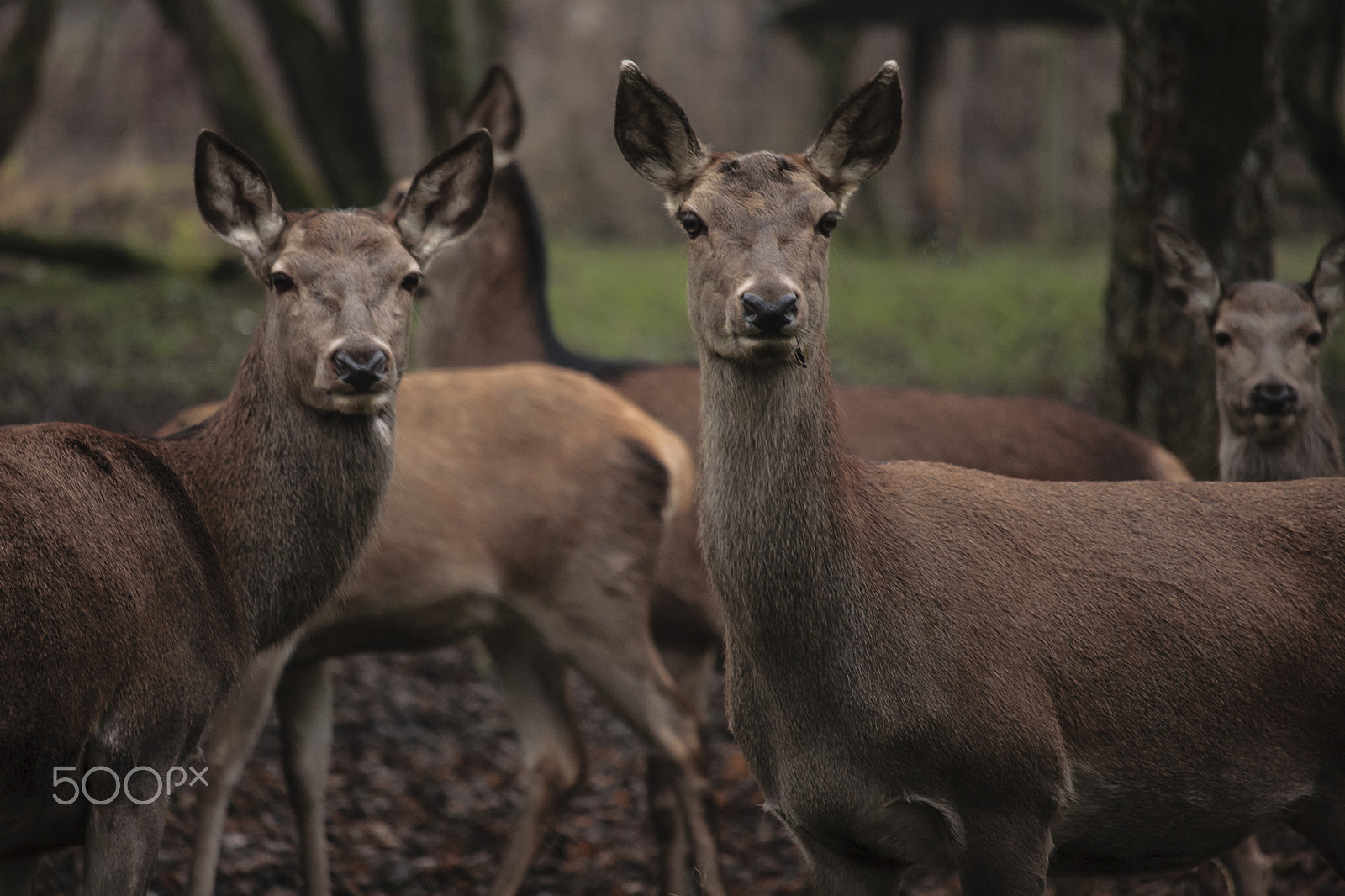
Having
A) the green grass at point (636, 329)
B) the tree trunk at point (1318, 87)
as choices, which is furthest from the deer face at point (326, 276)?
the tree trunk at point (1318, 87)

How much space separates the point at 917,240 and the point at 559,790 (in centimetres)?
1455

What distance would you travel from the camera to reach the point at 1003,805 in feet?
10.6

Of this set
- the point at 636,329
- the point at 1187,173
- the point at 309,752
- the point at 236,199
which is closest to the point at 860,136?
the point at 236,199

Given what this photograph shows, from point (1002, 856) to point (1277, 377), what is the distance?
7.92 feet

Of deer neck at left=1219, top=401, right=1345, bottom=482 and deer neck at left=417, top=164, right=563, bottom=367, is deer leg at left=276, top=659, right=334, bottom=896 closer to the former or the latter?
deer neck at left=417, top=164, right=563, bottom=367

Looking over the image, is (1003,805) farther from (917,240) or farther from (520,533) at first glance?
(917,240)

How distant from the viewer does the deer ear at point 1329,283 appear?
16.4ft

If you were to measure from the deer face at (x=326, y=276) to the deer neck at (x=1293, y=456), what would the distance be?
2.93 metres

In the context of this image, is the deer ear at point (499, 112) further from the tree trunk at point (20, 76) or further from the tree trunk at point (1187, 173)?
the tree trunk at point (20, 76)

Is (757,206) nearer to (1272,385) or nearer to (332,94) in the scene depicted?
(1272,385)

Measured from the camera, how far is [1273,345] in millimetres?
4898

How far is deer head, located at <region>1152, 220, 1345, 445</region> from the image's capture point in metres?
4.82

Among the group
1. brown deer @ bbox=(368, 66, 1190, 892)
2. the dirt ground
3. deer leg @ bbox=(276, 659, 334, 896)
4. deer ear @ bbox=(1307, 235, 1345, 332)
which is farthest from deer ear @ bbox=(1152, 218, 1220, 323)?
deer leg @ bbox=(276, 659, 334, 896)

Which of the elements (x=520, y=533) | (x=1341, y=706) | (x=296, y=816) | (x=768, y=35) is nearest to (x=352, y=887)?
(x=296, y=816)
